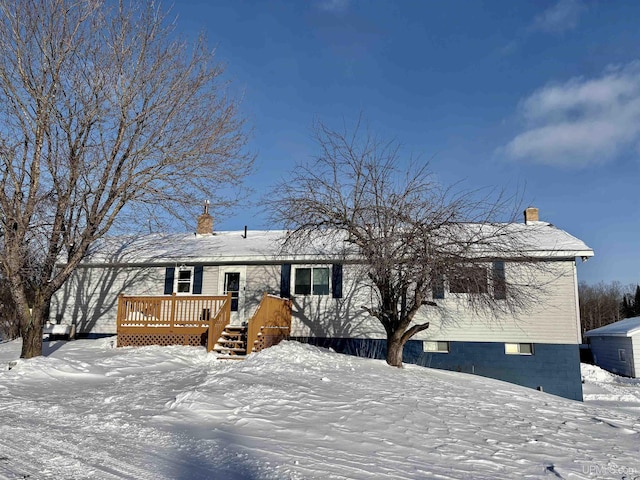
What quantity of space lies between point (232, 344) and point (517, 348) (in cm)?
895

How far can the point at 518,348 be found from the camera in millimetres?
15164

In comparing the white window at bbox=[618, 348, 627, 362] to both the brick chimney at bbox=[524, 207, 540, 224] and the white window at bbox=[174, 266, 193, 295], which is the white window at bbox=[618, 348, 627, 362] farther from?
the white window at bbox=[174, 266, 193, 295]

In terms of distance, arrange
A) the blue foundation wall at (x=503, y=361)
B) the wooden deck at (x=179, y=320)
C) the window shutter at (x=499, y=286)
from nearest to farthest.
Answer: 1. the window shutter at (x=499, y=286)
2. the wooden deck at (x=179, y=320)
3. the blue foundation wall at (x=503, y=361)

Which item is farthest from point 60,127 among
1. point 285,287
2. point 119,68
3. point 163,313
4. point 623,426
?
point 623,426

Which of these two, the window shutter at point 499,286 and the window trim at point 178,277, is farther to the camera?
the window trim at point 178,277

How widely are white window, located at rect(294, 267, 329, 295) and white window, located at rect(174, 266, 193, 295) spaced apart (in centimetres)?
396

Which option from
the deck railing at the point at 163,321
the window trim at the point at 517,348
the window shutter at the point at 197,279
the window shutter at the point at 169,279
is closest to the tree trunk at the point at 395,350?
the window trim at the point at 517,348

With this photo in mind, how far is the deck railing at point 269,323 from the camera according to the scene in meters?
12.9

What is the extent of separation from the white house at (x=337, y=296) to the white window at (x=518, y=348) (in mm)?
32

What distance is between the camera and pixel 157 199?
1204 centimetres

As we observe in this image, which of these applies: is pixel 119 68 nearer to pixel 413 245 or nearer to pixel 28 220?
pixel 28 220

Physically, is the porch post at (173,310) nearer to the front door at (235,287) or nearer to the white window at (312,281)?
the front door at (235,287)

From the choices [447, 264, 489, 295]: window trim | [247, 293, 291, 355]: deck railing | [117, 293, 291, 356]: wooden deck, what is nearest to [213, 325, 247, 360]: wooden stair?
[117, 293, 291, 356]: wooden deck

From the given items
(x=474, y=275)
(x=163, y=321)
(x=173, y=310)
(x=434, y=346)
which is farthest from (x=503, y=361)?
(x=163, y=321)
